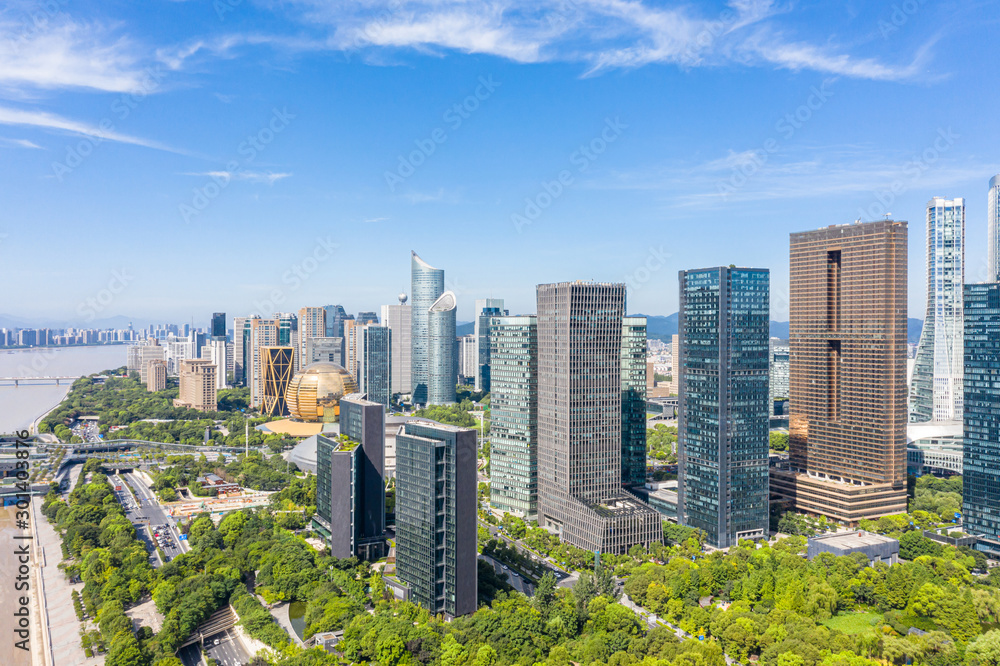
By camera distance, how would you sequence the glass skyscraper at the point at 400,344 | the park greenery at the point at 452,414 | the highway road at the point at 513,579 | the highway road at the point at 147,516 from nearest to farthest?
the highway road at the point at 513,579
the highway road at the point at 147,516
the park greenery at the point at 452,414
the glass skyscraper at the point at 400,344

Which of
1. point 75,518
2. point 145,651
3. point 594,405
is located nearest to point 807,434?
point 594,405

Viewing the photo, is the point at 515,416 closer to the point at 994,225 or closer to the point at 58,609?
the point at 58,609

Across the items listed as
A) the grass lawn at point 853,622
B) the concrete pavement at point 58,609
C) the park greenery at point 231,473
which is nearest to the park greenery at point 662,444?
the grass lawn at point 853,622

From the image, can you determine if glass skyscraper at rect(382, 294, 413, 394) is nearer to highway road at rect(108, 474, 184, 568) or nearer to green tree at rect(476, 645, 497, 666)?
highway road at rect(108, 474, 184, 568)

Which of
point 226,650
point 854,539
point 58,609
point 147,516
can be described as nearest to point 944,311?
point 854,539

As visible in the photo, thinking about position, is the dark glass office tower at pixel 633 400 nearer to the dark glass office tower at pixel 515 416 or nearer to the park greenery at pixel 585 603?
the dark glass office tower at pixel 515 416

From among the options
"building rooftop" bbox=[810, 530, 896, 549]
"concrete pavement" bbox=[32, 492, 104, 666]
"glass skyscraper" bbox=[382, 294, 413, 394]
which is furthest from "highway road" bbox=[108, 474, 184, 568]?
"glass skyscraper" bbox=[382, 294, 413, 394]
